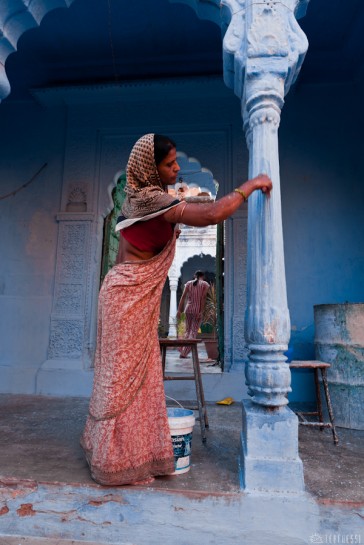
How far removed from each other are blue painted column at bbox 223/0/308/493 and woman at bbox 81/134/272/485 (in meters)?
0.24

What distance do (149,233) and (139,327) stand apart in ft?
1.49

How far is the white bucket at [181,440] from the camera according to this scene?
176 centimetres

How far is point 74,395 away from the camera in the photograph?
3.77m

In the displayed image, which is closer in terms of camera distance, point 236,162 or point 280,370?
point 280,370

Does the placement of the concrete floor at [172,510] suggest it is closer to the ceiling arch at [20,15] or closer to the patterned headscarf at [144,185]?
the patterned headscarf at [144,185]

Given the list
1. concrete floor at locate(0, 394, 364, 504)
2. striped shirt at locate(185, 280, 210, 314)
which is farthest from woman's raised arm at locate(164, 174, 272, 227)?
striped shirt at locate(185, 280, 210, 314)

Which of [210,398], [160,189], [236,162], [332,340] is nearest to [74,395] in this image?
[210,398]

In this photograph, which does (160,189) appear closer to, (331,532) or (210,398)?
(331,532)

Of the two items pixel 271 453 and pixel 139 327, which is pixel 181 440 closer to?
pixel 271 453

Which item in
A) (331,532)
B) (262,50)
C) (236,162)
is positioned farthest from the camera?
(236,162)

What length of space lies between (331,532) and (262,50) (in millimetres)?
2313

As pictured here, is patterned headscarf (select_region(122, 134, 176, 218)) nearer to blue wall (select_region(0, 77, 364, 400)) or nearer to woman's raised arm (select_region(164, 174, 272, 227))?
woman's raised arm (select_region(164, 174, 272, 227))

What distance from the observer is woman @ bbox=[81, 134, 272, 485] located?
1630 mm

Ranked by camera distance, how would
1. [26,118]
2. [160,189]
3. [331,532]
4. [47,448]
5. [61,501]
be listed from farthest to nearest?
[26,118] → [47,448] → [160,189] → [61,501] → [331,532]
